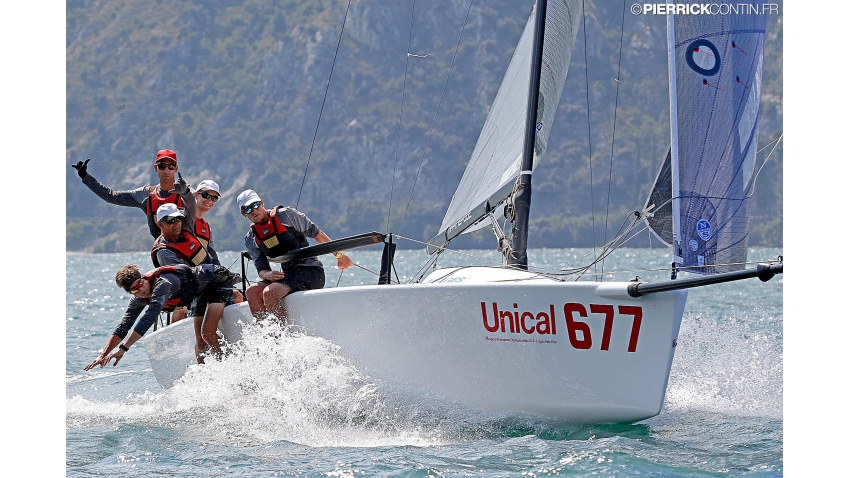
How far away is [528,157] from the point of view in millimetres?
6137

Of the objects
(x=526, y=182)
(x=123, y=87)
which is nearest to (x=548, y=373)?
(x=526, y=182)

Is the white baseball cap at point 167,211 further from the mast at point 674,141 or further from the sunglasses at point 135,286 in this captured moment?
the mast at point 674,141

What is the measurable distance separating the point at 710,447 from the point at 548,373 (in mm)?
809

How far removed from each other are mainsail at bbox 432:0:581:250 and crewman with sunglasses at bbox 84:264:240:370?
162 centimetres

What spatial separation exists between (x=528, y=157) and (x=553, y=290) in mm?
1533

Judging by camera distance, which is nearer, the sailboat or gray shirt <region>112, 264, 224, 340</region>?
the sailboat


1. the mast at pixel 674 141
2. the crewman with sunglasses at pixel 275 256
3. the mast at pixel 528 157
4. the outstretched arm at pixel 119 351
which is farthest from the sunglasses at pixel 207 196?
the mast at pixel 674 141

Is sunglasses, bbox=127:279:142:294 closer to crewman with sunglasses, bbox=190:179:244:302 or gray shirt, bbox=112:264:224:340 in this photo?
gray shirt, bbox=112:264:224:340

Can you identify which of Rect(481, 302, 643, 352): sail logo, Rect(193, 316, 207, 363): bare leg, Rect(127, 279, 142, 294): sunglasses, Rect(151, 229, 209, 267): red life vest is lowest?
Rect(193, 316, 207, 363): bare leg

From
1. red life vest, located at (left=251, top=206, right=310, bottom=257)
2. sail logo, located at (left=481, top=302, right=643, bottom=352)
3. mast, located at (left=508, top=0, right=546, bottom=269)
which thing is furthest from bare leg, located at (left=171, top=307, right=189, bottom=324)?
sail logo, located at (left=481, top=302, right=643, bottom=352)

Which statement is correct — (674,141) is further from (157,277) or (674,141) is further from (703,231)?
(157,277)

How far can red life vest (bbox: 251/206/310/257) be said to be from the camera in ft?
19.1

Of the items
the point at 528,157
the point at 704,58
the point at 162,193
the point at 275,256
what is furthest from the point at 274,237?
the point at 704,58
